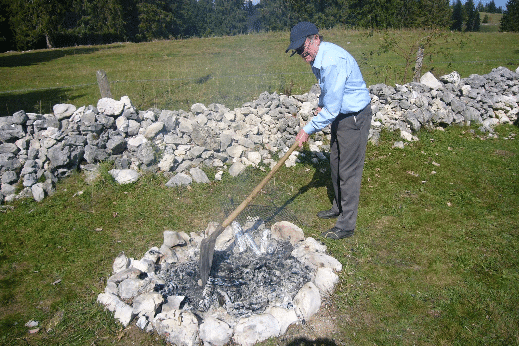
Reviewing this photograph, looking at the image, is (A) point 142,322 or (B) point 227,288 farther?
(B) point 227,288

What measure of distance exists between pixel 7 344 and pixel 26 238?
1773 millimetres

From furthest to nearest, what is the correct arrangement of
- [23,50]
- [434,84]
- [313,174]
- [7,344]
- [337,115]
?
[23,50], [434,84], [313,174], [337,115], [7,344]

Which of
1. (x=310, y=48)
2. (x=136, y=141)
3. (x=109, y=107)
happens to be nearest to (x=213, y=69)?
(x=109, y=107)

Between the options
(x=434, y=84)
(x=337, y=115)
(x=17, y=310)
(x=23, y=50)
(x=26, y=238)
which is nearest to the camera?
(x=17, y=310)

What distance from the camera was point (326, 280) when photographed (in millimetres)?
3494

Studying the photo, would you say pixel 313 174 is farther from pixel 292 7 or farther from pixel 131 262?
pixel 292 7

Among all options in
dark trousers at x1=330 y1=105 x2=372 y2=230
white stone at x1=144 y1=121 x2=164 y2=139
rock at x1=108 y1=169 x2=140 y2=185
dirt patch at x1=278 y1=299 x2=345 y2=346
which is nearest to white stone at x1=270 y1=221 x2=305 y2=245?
dark trousers at x1=330 y1=105 x2=372 y2=230

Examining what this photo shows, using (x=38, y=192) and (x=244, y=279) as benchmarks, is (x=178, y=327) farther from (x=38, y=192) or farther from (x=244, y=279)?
(x=38, y=192)

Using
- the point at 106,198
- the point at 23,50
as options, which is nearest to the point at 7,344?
the point at 106,198

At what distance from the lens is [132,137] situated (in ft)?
19.8

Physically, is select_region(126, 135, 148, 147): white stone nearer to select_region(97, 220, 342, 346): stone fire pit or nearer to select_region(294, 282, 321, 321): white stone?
select_region(97, 220, 342, 346): stone fire pit

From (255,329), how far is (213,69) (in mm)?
11683

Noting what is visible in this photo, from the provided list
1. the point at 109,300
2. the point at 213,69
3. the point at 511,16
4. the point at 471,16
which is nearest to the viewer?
the point at 109,300

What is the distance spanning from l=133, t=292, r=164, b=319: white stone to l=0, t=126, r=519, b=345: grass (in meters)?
0.16
